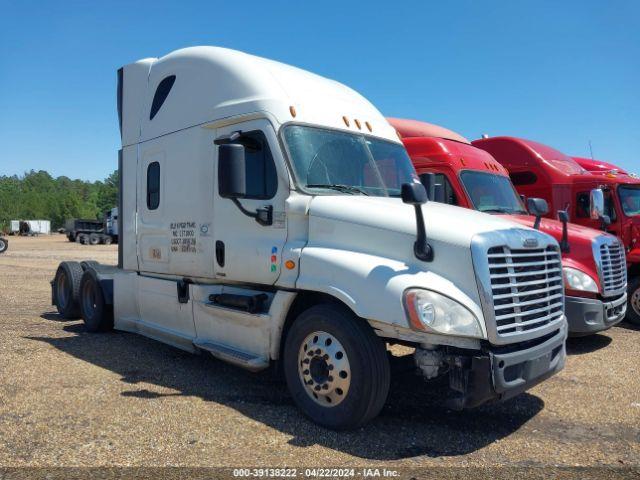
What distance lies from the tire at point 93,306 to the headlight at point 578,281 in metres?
6.23

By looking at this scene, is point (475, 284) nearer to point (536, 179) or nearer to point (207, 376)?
point (207, 376)

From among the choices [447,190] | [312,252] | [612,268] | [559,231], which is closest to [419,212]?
[312,252]

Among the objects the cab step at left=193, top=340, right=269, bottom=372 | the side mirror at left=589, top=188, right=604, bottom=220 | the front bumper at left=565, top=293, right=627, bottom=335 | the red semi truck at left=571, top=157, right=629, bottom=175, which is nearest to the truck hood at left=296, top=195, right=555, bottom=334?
the cab step at left=193, top=340, right=269, bottom=372

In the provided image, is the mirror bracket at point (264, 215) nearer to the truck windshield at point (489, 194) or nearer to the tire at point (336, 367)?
the tire at point (336, 367)

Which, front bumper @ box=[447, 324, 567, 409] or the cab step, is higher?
front bumper @ box=[447, 324, 567, 409]

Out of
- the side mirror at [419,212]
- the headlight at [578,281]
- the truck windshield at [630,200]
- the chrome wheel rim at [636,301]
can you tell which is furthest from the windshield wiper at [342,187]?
the truck windshield at [630,200]

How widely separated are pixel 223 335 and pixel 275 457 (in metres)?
1.76

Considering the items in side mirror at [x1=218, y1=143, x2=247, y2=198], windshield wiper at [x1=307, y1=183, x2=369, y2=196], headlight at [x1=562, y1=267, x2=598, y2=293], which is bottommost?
headlight at [x1=562, y1=267, x2=598, y2=293]

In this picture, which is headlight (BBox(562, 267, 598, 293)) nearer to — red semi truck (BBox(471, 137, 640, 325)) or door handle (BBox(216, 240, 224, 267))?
red semi truck (BBox(471, 137, 640, 325))

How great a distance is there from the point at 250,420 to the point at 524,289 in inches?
94.7

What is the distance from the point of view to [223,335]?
5.25 m

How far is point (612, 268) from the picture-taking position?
292 inches

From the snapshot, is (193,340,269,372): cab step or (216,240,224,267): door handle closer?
(193,340,269,372): cab step

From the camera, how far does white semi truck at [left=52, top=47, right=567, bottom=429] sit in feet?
12.5
